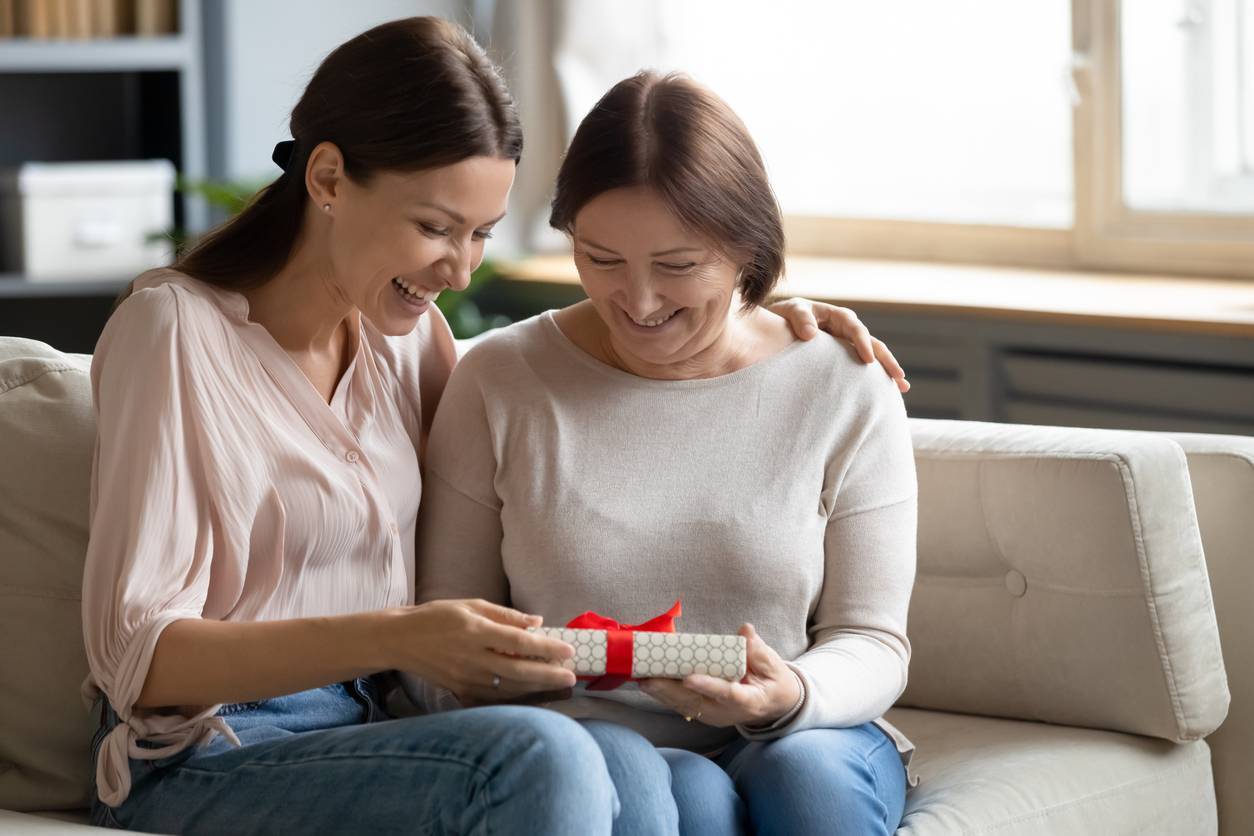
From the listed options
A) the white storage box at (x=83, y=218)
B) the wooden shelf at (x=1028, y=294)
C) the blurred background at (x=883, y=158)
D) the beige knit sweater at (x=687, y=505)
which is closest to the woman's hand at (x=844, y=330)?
the beige knit sweater at (x=687, y=505)

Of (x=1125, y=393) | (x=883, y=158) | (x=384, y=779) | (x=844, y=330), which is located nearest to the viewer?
(x=384, y=779)

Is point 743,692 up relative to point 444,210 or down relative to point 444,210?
down

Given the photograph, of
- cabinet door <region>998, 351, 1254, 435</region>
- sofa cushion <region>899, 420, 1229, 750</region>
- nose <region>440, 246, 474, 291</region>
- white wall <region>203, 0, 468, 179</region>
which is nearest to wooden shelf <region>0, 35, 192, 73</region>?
white wall <region>203, 0, 468, 179</region>

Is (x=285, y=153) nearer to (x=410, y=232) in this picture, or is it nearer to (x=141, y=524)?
(x=410, y=232)

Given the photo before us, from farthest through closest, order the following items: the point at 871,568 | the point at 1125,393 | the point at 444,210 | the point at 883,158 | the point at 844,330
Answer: the point at 883,158 → the point at 1125,393 → the point at 844,330 → the point at 871,568 → the point at 444,210

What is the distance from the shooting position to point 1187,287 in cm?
309

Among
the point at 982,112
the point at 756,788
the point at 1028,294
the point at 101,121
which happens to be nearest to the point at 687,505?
the point at 756,788

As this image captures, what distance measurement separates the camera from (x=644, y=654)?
1.44m

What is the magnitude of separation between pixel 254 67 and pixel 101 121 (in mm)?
375

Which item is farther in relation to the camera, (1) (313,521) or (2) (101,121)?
(2) (101,121)

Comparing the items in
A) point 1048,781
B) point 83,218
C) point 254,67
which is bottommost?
point 1048,781

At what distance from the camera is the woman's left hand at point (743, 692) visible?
146cm

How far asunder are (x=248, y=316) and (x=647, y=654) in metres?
0.53

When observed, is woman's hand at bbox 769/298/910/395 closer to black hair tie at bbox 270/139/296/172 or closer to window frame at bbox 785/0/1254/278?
black hair tie at bbox 270/139/296/172
